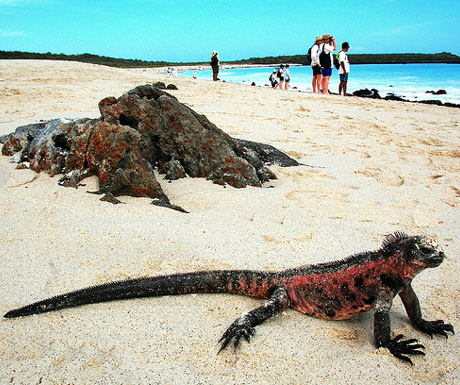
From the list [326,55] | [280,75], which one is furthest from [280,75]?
[326,55]

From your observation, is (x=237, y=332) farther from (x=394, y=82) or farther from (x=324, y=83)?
(x=394, y=82)

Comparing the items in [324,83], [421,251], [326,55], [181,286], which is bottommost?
[181,286]

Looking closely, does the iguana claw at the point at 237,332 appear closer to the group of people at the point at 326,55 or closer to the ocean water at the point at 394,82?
the group of people at the point at 326,55

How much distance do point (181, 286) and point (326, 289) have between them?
0.92 m

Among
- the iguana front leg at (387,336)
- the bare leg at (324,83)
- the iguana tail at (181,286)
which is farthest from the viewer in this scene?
the bare leg at (324,83)

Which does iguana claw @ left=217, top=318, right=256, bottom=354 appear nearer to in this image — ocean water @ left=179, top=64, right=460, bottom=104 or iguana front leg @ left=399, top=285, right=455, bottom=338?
iguana front leg @ left=399, top=285, right=455, bottom=338

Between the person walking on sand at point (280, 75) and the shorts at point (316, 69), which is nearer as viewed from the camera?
the shorts at point (316, 69)

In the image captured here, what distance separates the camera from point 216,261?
8.73ft

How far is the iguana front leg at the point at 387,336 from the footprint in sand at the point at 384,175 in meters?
2.73

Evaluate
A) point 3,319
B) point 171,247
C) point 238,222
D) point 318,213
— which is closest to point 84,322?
point 3,319

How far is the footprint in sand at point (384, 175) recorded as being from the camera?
4.44 m

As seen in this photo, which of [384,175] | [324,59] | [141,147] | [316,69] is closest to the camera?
[141,147]

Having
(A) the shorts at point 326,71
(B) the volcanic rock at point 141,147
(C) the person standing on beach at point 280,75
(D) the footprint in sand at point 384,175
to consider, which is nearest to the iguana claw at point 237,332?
(B) the volcanic rock at point 141,147

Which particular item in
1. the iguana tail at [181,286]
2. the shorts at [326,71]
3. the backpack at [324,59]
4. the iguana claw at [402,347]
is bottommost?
the iguana claw at [402,347]
